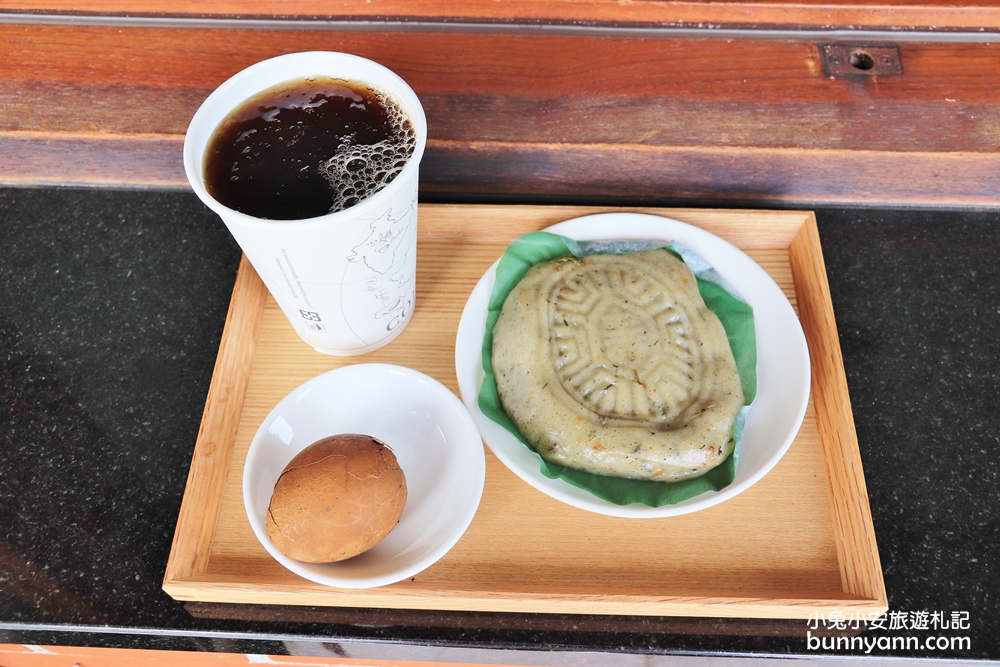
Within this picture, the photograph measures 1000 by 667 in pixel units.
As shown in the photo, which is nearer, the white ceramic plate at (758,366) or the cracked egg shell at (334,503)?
the cracked egg shell at (334,503)

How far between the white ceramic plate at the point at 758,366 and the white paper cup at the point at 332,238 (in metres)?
0.17

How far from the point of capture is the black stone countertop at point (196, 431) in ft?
3.15

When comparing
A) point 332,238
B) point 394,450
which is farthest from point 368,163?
point 394,450

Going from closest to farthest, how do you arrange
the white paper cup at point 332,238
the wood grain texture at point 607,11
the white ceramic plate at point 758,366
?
the white paper cup at point 332,238 → the white ceramic plate at point 758,366 → the wood grain texture at point 607,11

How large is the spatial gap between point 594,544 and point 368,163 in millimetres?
639

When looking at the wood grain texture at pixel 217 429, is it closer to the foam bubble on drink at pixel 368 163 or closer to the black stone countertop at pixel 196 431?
the black stone countertop at pixel 196 431

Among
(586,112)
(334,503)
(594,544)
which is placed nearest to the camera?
(334,503)

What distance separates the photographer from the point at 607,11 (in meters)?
1.31

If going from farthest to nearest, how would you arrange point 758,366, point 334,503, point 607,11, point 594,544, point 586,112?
point 607,11, point 586,112, point 758,366, point 594,544, point 334,503

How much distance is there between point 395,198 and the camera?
86 centimetres

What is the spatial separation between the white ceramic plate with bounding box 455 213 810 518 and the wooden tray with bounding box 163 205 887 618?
78 mm

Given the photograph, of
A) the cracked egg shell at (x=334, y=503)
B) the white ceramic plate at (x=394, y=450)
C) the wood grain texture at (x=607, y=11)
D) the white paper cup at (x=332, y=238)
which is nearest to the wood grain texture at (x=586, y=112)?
the wood grain texture at (x=607, y=11)

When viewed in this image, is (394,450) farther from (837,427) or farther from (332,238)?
(837,427)

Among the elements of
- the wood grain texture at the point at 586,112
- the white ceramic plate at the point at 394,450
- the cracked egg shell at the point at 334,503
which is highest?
the wood grain texture at the point at 586,112
